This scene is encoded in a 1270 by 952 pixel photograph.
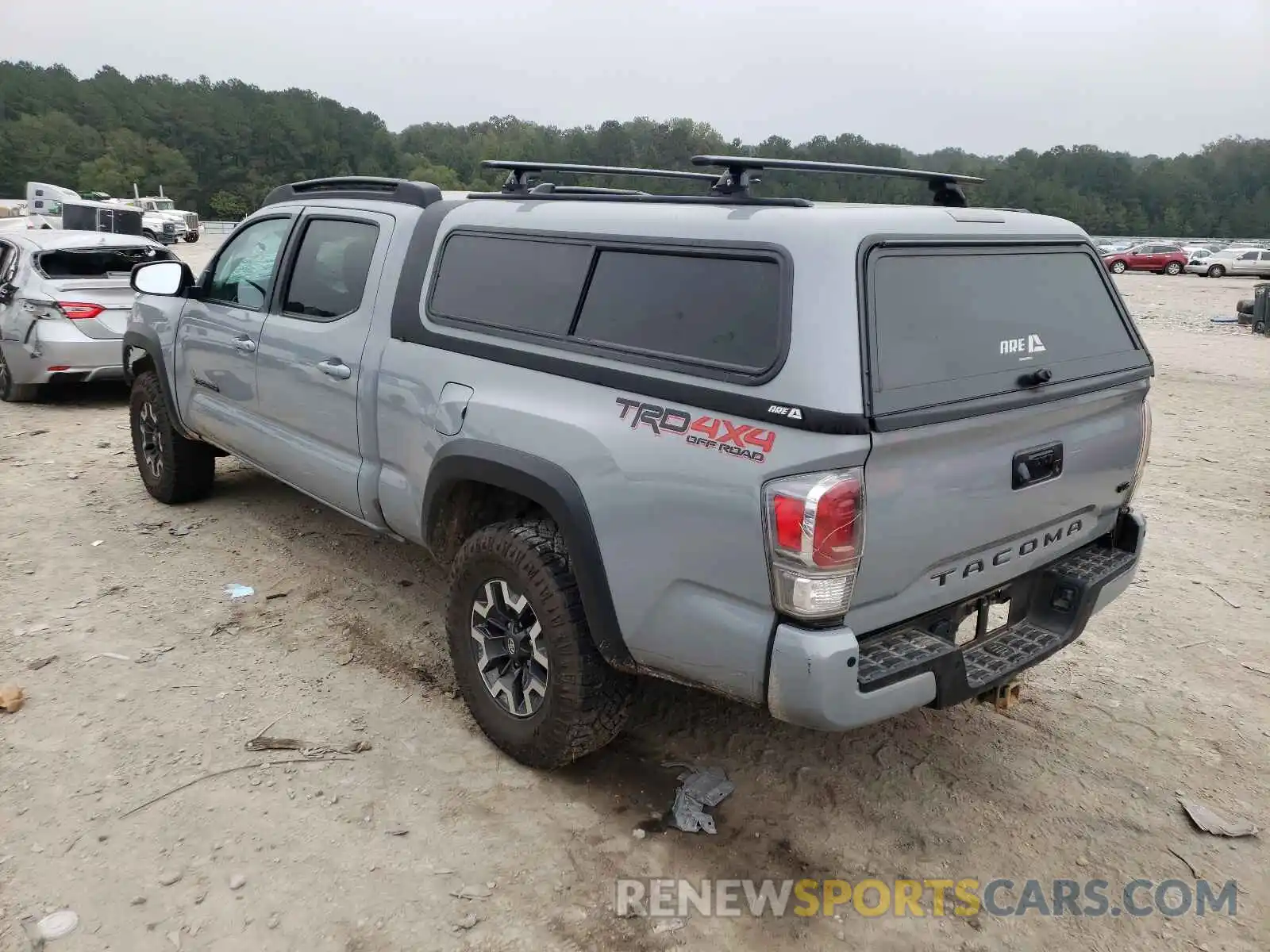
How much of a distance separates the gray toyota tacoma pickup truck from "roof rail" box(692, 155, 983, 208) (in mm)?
16

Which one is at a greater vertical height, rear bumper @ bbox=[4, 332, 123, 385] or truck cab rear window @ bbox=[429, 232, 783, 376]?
truck cab rear window @ bbox=[429, 232, 783, 376]

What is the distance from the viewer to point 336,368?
388 cm

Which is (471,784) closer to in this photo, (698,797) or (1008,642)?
(698,797)

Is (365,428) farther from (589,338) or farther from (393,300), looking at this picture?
(589,338)

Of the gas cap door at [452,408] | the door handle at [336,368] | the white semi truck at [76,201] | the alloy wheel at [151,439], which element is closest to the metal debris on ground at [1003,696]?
the gas cap door at [452,408]

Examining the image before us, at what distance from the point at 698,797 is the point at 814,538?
127 centimetres

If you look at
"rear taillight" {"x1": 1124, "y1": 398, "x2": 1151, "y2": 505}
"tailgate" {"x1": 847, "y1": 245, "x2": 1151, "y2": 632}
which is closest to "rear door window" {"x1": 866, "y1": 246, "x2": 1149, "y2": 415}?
"tailgate" {"x1": 847, "y1": 245, "x2": 1151, "y2": 632}

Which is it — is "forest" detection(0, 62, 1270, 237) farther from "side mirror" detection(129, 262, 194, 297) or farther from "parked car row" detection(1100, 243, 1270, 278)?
"side mirror" detection(129, 262, 194, 297)

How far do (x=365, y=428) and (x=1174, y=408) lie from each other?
360 inches

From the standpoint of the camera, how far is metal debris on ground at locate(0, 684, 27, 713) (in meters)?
3.52

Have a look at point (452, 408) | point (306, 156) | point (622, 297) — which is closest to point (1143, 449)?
point (622, 297)

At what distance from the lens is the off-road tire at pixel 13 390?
8523 millimetres
